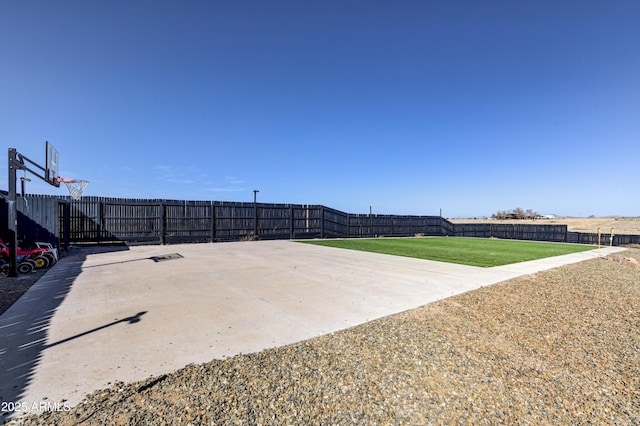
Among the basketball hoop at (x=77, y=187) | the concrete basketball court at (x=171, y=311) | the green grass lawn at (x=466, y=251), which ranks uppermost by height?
the basketball hoop at (x=77, y=187)

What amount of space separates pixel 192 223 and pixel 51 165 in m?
6.66

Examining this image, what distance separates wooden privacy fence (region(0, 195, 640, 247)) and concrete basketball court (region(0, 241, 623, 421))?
3.44 m

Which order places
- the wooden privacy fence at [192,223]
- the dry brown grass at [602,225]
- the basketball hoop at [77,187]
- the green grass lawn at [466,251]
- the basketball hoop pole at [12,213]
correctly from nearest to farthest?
the basketball hoop pole at [12,213]
the wooden privacy fence at [192,223]
the green grass lawn at [466,251]
the basketball hoop at [77,187]
the dry brown grass at [602,225]

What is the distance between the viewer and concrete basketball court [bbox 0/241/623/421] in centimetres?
259

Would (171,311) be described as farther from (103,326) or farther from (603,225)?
(603,225)

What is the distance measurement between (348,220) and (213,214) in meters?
9.13

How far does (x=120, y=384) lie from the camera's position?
234 centimetres

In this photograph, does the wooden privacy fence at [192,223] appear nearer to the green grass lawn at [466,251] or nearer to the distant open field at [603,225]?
the green grass lawn at [466,251]

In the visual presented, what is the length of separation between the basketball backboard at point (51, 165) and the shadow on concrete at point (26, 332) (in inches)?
125

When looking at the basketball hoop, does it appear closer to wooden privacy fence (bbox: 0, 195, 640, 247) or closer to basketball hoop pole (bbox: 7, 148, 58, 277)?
wooden privacy fence (bbox: 0, 195, 640, 247)

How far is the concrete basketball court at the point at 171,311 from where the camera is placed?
8.50 ft

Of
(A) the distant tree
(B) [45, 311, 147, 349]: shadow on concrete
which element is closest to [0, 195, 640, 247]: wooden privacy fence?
(B) [45, 311, 147, 349]: shadow on concrete

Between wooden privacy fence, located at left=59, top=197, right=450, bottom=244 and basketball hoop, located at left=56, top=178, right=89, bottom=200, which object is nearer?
wooden privacy fence, located at left=59, top=197, right=450, bottom=244

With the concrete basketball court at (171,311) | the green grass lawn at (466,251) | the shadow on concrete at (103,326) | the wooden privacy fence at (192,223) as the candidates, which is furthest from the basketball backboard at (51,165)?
the green grass lawn at (466,251)
